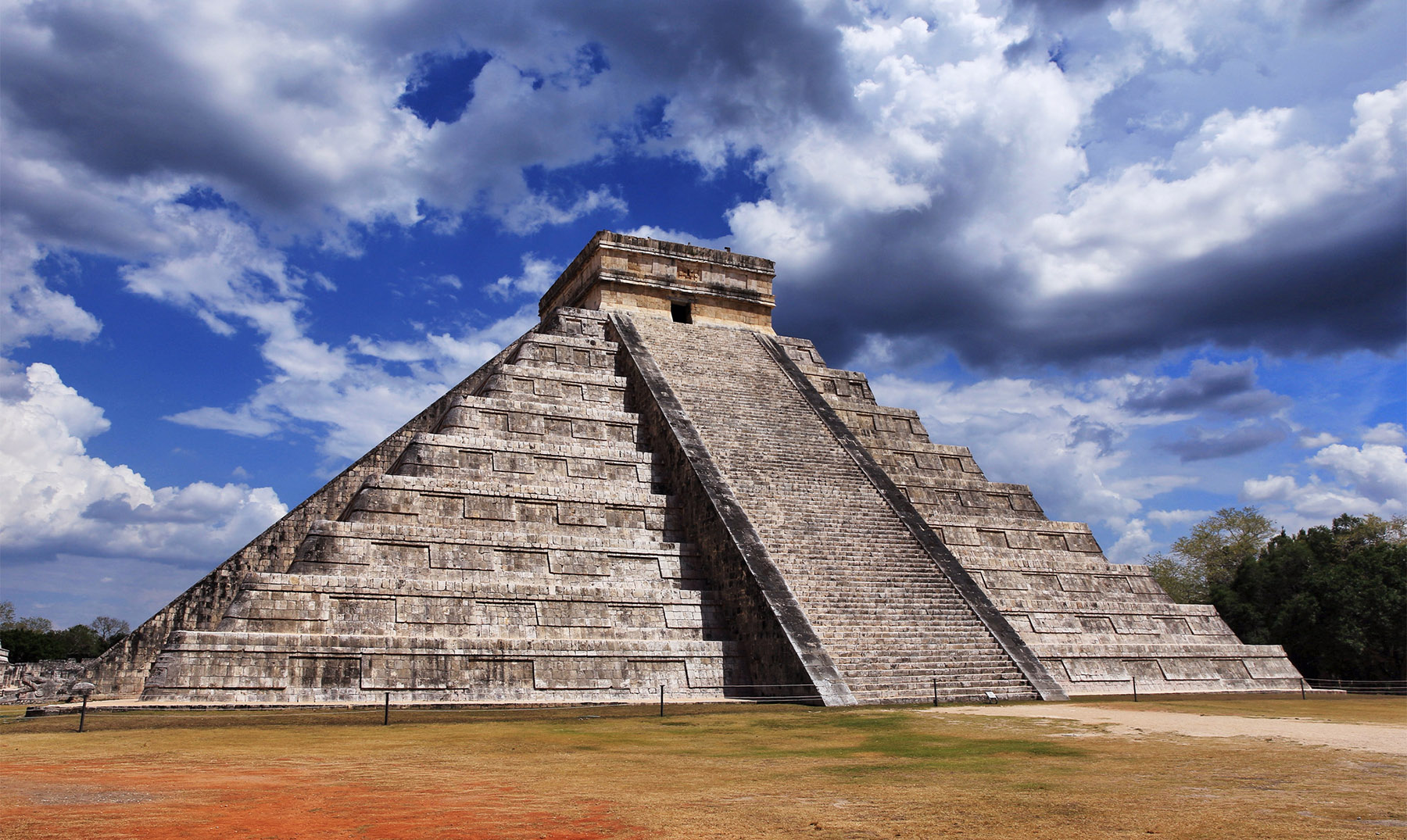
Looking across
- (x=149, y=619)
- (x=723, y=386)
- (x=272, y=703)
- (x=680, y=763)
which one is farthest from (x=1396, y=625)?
(x=149, y=619)

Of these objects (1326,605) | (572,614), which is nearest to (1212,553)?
(1326,605)

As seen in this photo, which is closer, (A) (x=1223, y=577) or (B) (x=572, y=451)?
(B) (x=572, y=451)

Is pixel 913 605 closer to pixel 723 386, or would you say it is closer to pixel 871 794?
pixel 723 386

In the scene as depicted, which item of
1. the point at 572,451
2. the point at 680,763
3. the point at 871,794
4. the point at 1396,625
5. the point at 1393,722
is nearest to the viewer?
the point at 871,794

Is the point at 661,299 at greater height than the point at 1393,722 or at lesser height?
greater

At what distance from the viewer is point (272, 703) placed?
36.1 feet

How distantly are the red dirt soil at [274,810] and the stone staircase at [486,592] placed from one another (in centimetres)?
491

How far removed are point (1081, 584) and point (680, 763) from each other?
40.3 feet

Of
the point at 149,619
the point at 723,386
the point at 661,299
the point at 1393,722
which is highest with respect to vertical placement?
the point at 661,299

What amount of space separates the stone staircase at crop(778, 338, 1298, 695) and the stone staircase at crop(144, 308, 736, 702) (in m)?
5.46

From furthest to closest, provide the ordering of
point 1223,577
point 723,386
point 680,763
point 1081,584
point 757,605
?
point 1223,577, point 723,386, point 1081,584, point 757,605, point 680,763

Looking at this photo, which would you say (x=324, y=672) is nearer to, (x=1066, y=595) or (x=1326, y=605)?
(x=1066, y=595)

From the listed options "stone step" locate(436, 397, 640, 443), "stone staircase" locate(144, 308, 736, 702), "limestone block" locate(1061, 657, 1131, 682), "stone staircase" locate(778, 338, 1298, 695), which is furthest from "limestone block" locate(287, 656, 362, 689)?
"limestone block" locate(1061, 657, 1131, 682)

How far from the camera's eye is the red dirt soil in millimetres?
4664
